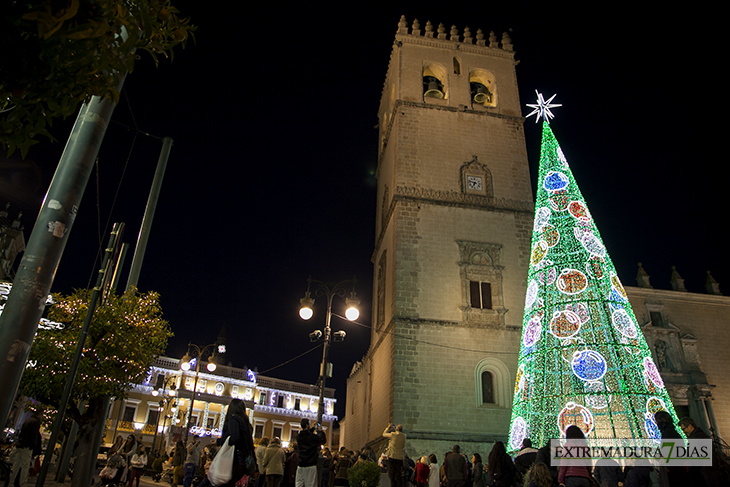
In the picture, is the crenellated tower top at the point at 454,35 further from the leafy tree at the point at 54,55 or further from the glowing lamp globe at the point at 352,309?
the leafy tree at the point at 54,55

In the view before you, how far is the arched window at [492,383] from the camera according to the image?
1661cm

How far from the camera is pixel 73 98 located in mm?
2158

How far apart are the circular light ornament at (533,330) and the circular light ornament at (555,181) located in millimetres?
3483

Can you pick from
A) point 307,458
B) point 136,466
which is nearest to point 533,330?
point 307,458

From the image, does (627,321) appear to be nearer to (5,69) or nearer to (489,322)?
(489,322)

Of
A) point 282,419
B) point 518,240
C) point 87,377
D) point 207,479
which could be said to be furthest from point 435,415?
point 282,419

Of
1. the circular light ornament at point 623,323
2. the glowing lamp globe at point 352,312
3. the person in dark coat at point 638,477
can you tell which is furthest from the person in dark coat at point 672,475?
the glowing lamp globe at point 352,312

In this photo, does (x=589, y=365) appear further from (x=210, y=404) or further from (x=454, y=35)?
(x=210, y=404)

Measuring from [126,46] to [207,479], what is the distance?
429 cm

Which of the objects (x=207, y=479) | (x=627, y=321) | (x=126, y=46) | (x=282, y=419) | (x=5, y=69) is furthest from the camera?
(x=282, y=419)

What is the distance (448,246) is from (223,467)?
49.1ft

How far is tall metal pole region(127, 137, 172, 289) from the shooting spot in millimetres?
11867

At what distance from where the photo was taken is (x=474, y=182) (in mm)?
20406

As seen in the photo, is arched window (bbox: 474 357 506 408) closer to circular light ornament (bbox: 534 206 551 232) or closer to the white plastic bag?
circular light ornament (bbox: 534 206 551 232)
